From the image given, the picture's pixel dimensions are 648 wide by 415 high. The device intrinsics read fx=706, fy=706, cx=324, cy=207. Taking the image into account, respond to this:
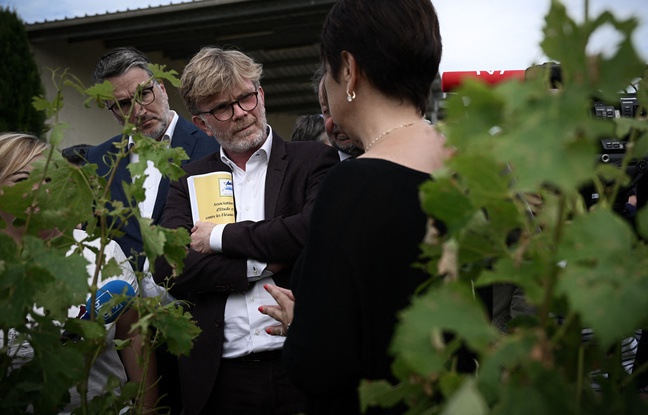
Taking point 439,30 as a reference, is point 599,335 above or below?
below

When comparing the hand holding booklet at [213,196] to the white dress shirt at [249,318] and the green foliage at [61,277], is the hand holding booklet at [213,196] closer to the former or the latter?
the white dress shirt at [249,318]

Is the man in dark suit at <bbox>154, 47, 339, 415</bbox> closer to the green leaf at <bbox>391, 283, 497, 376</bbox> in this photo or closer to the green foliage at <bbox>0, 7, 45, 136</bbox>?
the green leaf at <bbox>391, 283, 497, 376</bbox>

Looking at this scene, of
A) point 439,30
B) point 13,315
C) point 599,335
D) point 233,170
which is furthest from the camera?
point 233,170

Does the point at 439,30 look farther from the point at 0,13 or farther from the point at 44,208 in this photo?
the point at 0,13

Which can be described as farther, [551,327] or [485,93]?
[551,327]

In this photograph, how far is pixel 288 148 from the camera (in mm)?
2865

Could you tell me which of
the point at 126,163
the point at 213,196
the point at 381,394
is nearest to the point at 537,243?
the point at 381,394

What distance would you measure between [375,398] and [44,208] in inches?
31.2

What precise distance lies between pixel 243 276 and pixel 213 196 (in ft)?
1.24

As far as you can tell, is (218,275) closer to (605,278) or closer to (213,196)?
(213,196)

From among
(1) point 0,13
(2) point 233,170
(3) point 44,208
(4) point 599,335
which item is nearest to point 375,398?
(4) point 599,335

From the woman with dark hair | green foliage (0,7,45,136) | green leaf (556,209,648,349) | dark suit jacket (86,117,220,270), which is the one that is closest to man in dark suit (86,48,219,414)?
dark suit jacket (86,117,220,270)

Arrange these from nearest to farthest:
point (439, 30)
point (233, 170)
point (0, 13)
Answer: point (439, 30)
point (233, 170)
point (0, 13)

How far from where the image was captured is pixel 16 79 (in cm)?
856
